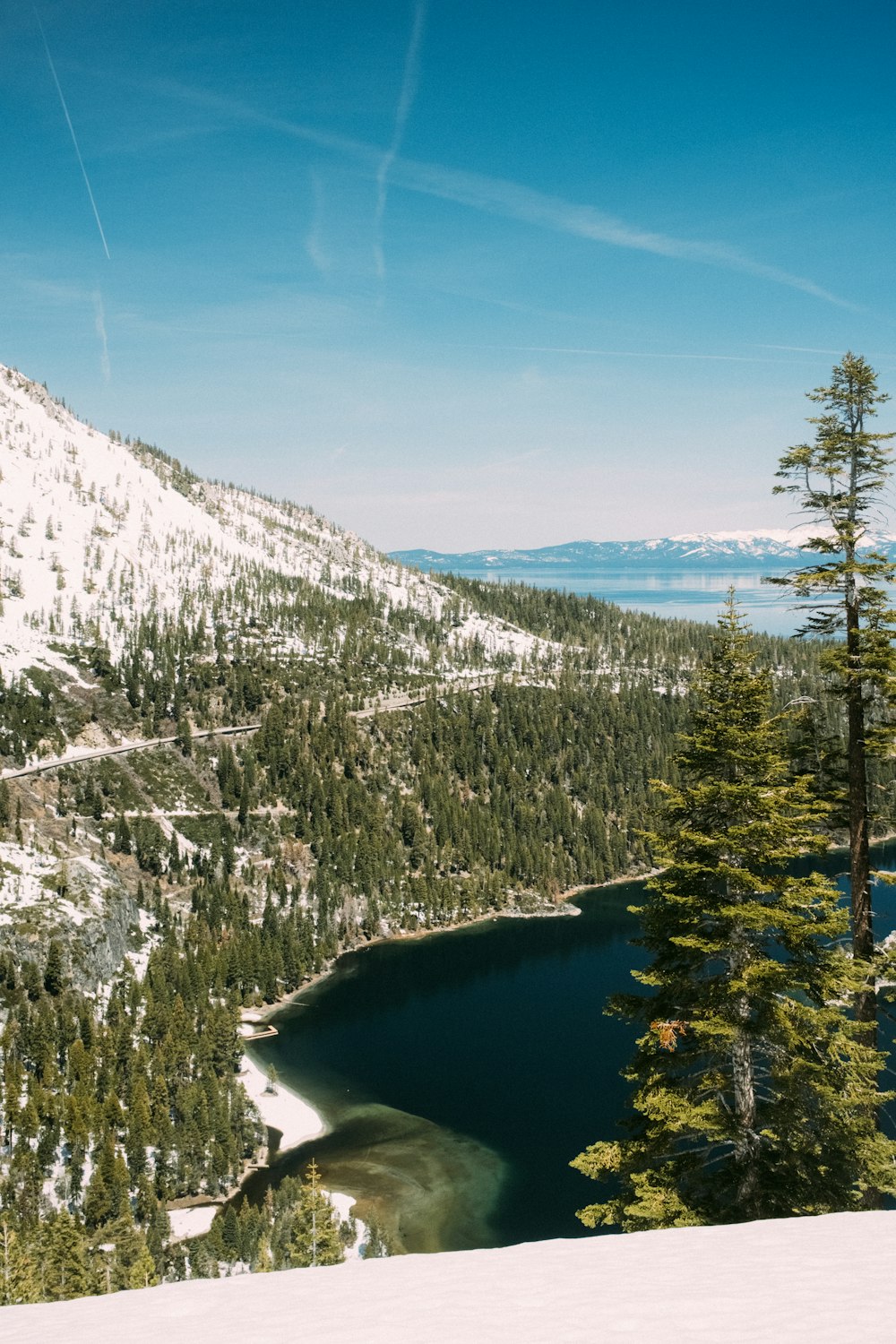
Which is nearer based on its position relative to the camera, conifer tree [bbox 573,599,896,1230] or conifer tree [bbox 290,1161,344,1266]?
conifer tree [bbox 573,599,896,1230]

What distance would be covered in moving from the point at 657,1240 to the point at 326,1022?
4621 inches

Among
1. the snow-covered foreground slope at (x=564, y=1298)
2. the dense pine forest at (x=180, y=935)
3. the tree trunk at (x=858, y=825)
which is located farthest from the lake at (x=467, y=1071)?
the snow-covered foreground slope at (x=564, y=1298)

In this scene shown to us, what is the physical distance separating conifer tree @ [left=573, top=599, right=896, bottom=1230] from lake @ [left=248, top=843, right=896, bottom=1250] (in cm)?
4469

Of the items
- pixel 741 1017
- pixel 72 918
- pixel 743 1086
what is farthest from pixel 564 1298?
pixel 72 918

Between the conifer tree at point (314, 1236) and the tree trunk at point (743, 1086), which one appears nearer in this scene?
the tree trunk at point (743, 1086)

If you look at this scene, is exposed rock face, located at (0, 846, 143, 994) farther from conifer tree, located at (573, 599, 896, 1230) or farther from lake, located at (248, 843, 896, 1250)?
conifer tree, located at (573, 599, 896, 1230)

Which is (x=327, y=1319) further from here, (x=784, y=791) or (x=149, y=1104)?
(x=149, y=1104)

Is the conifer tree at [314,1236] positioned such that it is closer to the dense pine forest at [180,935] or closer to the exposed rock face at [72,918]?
the dense pine forest at [180,935]

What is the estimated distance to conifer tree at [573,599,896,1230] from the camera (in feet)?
66.9

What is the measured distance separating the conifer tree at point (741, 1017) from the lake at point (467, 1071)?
4469 cm

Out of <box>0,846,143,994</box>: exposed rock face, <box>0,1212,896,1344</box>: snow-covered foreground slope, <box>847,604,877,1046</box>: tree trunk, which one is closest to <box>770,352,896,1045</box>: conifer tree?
<box>847,604,877,1046</box>: tree trunk

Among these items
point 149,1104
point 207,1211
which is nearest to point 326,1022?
point 149,1104

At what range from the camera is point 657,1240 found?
13281 millimetres

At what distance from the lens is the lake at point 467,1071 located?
73.8 metres
